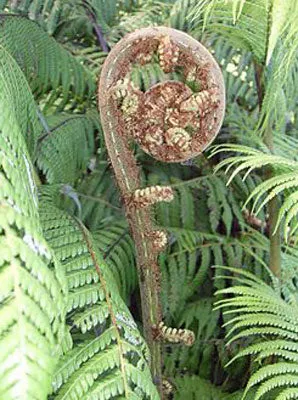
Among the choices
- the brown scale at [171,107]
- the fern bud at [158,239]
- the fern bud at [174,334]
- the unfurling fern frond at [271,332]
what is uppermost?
the brown scale at [171,107]

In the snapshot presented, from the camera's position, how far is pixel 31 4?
1.75m

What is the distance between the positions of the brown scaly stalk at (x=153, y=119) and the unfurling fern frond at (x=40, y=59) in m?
0.38

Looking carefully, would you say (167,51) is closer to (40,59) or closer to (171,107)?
(171,107)

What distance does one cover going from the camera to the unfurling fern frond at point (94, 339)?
785 millimetres

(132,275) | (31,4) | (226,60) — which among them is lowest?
(132,275)

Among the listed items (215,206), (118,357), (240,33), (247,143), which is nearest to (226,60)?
(247,143)

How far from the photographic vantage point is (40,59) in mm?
1419

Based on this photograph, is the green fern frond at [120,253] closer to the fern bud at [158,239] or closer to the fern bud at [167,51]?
the fern bud at [158,239]

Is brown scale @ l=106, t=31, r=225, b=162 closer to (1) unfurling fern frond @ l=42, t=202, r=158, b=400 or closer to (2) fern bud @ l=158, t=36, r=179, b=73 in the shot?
(2) fern bud @ l=158, t=36, r=179, b=73

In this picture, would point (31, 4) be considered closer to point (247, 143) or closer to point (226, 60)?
point (226, 60)

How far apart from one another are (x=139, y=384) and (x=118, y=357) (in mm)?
42

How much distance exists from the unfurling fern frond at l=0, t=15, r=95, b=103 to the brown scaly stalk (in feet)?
1.24

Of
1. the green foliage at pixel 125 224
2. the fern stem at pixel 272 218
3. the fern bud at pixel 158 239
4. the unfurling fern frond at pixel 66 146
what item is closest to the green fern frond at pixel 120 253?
the green foliage at pixel 125 224

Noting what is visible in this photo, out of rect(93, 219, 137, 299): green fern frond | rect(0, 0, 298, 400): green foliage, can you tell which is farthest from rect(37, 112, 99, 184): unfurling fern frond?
rect(93, 219, 137, 299): green fern frond
